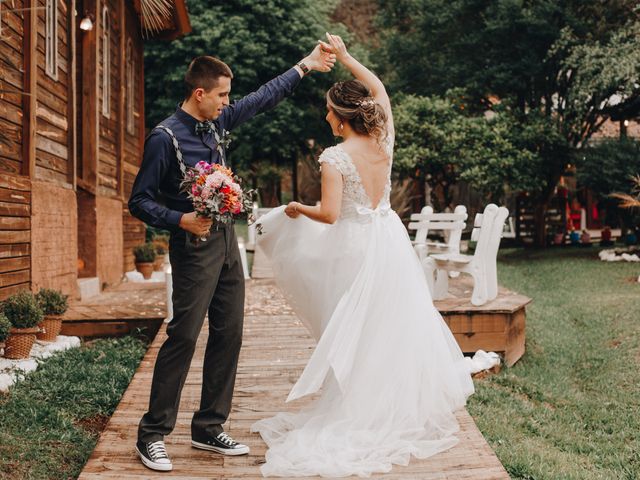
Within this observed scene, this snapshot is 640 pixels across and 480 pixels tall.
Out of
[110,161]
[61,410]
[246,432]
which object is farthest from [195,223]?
[110,161]

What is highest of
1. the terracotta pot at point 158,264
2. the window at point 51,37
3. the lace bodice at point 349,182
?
the window at point 51,37

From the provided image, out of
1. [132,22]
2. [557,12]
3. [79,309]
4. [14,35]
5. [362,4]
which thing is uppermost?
[362,4]

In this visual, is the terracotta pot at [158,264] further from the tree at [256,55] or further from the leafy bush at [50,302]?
the tree at [256,55]

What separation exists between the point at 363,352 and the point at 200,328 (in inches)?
37.1

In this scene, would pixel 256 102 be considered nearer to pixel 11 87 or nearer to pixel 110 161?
pixel 11 87

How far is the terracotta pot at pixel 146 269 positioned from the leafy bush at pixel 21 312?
271 inches

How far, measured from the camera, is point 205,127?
12.0 ft

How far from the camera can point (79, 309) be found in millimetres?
8461

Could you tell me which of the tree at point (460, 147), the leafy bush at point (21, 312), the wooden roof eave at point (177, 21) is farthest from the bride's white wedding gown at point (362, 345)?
the tree at point (460, 147)

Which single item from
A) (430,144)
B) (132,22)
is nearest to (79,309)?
(132,22)

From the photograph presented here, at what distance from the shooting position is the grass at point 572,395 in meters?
4.72

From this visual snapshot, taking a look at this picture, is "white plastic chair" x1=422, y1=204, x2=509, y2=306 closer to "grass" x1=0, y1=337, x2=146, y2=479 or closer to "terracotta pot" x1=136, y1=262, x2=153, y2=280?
"grass" x1=0, y1=337, x2=146, y2=479

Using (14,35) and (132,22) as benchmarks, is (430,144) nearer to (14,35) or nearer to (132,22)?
(132,22)

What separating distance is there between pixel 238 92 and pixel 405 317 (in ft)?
71.3
